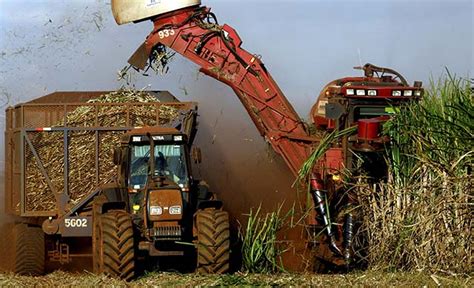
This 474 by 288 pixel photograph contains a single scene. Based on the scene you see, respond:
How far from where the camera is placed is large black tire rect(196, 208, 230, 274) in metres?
13.1

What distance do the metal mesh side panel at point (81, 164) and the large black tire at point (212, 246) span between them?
2.86 metres

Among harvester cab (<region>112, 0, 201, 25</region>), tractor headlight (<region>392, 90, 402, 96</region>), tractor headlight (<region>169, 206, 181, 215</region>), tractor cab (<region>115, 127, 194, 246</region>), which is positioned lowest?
tractor headlight (<region>169, 206, 181, 215</region>)

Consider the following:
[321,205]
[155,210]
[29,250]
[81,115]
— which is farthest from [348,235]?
[29,250]

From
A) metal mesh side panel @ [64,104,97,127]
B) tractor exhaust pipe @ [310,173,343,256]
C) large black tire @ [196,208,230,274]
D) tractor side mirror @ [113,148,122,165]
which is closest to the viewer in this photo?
large black tire @ [196,208,230,274]

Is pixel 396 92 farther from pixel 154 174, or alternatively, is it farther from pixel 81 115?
pixel 81 115

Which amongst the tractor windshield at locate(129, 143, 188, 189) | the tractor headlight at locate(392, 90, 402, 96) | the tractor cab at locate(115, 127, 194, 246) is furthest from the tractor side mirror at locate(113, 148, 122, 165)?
the tractor headlight at locate(392, 90, 402, 96)

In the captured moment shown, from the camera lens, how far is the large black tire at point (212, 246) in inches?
515

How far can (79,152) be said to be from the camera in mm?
15523

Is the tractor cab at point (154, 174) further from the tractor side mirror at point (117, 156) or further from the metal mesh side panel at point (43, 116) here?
the metal mesh side panel at point (43, 116)

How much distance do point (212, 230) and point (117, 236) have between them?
1.16 metres

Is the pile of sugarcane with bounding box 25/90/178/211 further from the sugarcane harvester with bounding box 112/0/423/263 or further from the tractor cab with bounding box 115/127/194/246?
the sugarcane harvester with bounding box 112/0/423/263

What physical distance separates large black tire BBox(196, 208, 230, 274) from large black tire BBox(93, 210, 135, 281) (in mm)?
834

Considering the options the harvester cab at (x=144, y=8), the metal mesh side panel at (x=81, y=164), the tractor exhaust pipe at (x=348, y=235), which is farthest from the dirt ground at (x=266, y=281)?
the harvester cab at (x=144, y=8)

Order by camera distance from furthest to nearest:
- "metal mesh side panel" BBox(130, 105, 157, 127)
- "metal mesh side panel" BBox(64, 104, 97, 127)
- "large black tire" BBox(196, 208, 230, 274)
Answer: "metal mesh side panel" BBox(130, 105, 157, 127)
"metal mesh side panel" BBox(64, 104, 97, 127)
"large black tire" BBox(196, 208, 230, 274)
